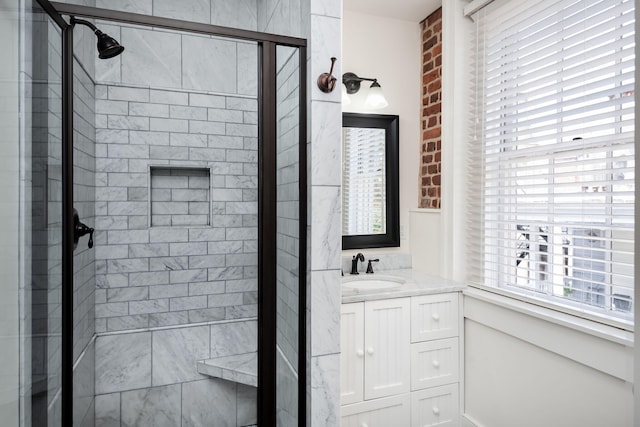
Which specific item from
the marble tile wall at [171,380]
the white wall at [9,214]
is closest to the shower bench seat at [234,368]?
the marble tile wall at [171,380]

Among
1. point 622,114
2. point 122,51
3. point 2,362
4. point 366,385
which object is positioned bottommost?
point 366,385

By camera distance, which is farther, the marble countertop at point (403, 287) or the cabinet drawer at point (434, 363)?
the cabinet drawer at point (434, 363)

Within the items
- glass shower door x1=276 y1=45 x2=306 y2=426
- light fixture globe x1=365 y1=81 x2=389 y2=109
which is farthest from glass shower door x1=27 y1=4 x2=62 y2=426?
light fixture globe x1=365 y1=81 x2=389 y2=109

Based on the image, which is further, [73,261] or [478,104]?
[478,104]

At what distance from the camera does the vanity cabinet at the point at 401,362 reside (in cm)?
195

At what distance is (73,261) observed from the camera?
1.25 m

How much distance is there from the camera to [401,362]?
205 centimetres

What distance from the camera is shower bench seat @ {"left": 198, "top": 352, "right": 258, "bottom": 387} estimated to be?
56.4 inches

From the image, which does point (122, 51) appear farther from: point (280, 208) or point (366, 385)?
point (366, 385)

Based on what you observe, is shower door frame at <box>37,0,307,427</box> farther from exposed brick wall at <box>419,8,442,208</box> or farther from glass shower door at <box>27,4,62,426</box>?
exposed brick wall at <box>419,8,442,208</box>

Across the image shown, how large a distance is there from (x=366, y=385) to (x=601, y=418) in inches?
39.6

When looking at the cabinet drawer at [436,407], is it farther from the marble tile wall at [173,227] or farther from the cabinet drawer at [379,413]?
the marble tile wall at [173,227]

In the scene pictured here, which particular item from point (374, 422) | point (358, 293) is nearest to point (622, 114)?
point (358, 293)

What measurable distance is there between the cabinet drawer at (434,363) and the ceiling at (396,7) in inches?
84.4
